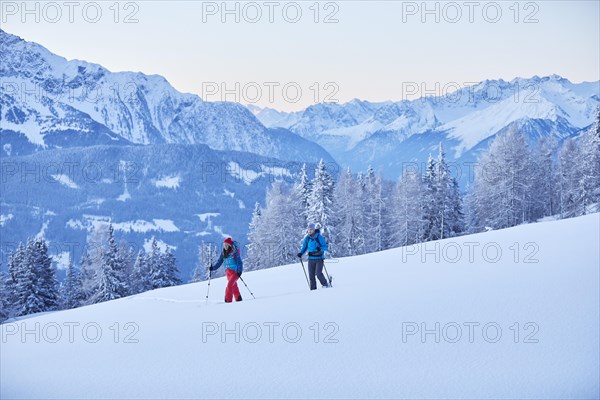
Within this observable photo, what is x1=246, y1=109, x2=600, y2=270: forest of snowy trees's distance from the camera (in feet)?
147

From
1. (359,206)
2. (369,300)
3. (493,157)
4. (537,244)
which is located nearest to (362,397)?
(369,300)

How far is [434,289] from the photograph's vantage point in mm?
13250

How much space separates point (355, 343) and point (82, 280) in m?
45.1

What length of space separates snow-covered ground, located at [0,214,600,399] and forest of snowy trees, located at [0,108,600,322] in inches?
1173

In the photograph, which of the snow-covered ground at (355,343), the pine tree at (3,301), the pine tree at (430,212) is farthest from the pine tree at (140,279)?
the snow-covered ground at (355,343)

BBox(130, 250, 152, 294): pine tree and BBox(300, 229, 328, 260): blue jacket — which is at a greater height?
BBox(300, 229, 328, 260): blue jacket

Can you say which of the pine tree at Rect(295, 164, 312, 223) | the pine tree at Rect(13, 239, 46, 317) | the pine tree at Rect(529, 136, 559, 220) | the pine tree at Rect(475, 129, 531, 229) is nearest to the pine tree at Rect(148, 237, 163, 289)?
the pine tree at Rect(13, 239, 46, 317)

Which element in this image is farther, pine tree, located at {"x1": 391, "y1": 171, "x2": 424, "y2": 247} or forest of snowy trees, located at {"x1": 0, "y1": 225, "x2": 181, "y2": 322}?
pine tree, located at {"x1": 391, "y1": 171, "x2": 424, "y2": 247}

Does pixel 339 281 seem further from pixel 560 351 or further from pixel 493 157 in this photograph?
pixel 493 157

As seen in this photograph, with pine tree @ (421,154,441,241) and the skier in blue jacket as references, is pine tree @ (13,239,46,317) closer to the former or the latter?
pine tree @ (421,154,441,241)

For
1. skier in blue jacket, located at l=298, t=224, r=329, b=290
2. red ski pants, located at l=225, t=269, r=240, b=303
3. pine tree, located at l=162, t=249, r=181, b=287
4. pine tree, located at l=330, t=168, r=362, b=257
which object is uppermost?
pine tree, located at l=330, t=168, r=362, b=257

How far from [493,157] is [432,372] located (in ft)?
146

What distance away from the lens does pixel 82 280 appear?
4950cm

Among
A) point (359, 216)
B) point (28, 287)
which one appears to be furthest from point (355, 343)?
point (28, 287)
